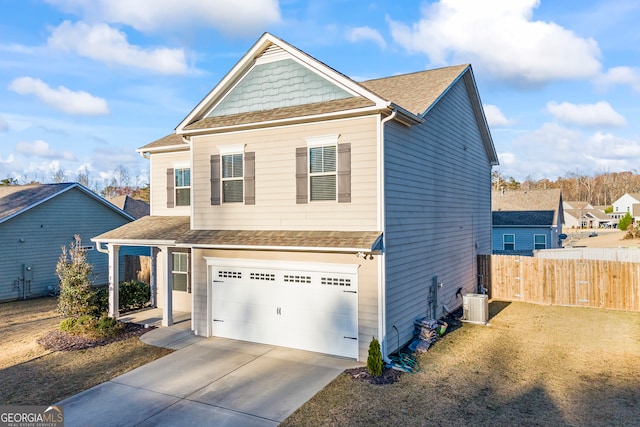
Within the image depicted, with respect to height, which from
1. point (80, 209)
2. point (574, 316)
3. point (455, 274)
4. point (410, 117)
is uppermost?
point (410, 117)

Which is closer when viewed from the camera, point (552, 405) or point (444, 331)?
point (552, 405)

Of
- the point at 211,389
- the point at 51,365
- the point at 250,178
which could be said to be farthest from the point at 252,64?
the point at 51,365

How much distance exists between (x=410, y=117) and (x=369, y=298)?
4683 mm

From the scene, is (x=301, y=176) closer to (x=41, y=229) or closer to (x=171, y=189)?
(x=171, y=189)

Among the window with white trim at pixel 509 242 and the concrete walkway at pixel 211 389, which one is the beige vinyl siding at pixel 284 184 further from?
the window with white trim at pixel 509 242

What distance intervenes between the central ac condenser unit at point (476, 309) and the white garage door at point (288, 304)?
17.4ft

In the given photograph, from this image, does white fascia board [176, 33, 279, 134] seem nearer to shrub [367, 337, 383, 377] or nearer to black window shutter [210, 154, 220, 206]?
black window shutter [210, 154, 220, 206]

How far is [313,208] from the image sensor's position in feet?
34.8

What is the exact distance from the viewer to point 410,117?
1048 cm

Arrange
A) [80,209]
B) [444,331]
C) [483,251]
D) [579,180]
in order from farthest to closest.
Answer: [579,180] < [80,209] < [483,251] < [444,331]

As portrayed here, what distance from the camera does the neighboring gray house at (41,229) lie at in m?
18.9

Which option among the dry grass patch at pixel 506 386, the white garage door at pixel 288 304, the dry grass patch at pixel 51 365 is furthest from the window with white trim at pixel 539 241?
the dry grass patch at pixel 51 365

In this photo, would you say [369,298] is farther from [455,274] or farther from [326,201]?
[455,274]

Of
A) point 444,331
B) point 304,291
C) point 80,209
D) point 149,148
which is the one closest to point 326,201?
point 304,291
